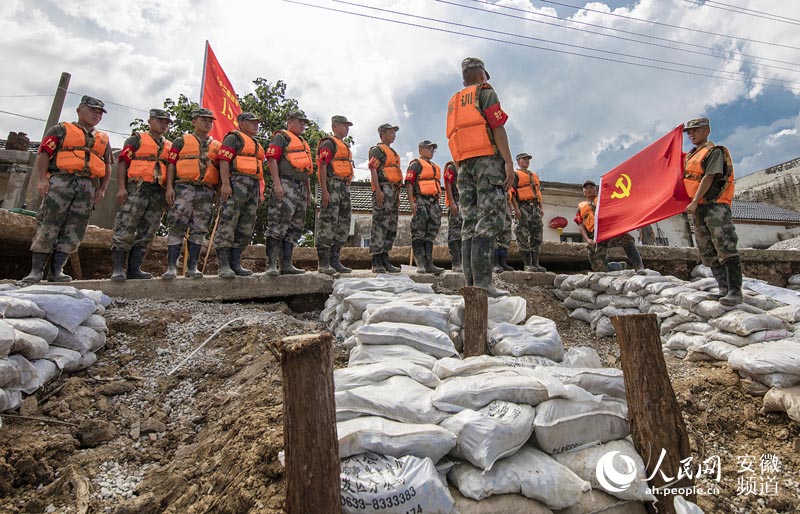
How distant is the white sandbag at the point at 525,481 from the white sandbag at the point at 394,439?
4.3 inches

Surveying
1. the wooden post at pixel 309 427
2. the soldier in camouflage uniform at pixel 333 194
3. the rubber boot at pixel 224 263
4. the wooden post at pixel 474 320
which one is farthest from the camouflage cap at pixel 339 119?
the wooden post at pixel 309 427

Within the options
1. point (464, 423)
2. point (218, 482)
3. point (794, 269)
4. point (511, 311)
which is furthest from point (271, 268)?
point (794, 269)

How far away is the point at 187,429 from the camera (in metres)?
2.17

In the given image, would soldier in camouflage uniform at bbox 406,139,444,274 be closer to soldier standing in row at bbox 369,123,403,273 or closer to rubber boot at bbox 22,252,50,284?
soldier standing in row at bbox 369,123,403,273

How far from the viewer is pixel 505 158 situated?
3422 mm

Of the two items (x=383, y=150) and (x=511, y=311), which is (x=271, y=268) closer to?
(x=383, y=150)

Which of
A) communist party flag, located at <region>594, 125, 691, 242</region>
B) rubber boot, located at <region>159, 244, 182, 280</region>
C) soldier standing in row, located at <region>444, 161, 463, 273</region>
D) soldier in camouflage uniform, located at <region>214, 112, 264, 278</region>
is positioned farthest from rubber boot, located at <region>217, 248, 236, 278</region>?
communist party flag, located at <region>594, 125, 691, 242</region>

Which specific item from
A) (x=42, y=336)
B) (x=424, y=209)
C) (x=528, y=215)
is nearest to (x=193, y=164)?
(x=42, y=336)

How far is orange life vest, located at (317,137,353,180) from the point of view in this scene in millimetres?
4801

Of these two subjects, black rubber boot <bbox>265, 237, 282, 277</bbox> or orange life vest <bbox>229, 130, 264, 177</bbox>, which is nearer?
orange life vest <bbox>229, 130, 264, 177</bbox>

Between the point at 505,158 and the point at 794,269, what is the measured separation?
819cm

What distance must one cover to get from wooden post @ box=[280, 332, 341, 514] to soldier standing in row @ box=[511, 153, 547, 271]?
16.9 ft

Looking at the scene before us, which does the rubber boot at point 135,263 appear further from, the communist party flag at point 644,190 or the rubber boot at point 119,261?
the communist party flag at point 644,190

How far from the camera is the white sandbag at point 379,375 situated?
1799 mm
